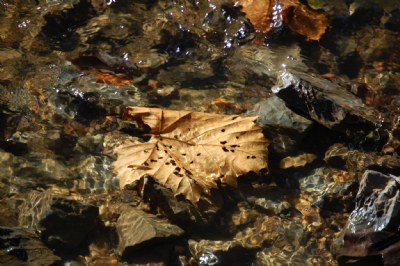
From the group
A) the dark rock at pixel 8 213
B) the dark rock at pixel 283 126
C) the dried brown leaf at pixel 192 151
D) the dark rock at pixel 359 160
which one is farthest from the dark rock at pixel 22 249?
the dark rock at pixel 359 160

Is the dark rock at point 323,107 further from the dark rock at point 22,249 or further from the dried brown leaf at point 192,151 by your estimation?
the dark rock at point 22,249

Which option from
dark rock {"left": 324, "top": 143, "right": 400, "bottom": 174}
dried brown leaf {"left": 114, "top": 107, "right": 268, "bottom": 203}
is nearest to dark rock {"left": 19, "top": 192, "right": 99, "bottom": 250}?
dried brown leaf {"left": 114, "top": 107, "right": 268, "bottom": 203}

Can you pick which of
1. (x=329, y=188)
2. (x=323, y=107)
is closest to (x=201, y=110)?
(x=323, y=107)

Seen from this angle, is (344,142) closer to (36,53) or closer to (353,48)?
(353,48)

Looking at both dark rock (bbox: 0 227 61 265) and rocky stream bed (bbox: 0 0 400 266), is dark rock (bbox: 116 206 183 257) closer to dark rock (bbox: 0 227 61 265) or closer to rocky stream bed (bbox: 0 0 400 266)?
rocky stream bed (bbox: 0 0 400 266)

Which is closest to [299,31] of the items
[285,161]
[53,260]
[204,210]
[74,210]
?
[285,161]
